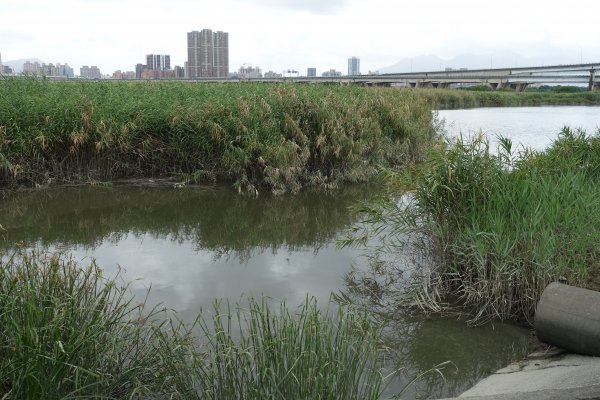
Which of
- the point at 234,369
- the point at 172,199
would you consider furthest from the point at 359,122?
the point at 234,369

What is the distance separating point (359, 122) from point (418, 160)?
2.10 metres

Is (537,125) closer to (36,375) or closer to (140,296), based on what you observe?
(140,296)

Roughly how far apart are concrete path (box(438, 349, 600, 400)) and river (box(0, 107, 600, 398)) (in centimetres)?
19

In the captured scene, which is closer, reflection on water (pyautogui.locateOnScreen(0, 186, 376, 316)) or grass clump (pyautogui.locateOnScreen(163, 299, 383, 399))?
grass clump (pyautogui.locateOnScreen(163, 299, 383, 399))

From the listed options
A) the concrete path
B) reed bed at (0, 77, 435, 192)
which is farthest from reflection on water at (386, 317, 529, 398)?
reed bed at (0, 77, 435, 192)

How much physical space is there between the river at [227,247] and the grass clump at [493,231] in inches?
13.2

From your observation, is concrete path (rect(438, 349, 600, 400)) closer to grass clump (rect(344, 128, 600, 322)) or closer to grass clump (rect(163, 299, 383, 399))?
grass clump (rect(344, 128, 600, 322))

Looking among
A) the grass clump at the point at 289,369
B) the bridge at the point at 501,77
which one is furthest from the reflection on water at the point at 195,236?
the bridge at the point at 501,77

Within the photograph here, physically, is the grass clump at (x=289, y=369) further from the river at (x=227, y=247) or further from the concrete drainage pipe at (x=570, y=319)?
the concrete drainage pipe at (x=570, y=319)

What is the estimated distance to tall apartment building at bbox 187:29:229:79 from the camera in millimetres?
61969

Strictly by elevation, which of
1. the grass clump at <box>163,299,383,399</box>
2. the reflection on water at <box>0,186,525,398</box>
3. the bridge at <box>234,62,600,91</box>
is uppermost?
the bridge at <box>234,62,600,91</box>

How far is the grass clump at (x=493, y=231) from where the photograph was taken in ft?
16.9

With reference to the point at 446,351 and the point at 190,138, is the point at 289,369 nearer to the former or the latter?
the point at 446,351

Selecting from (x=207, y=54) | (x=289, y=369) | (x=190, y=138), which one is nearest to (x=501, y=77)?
(x=207, y=54)
